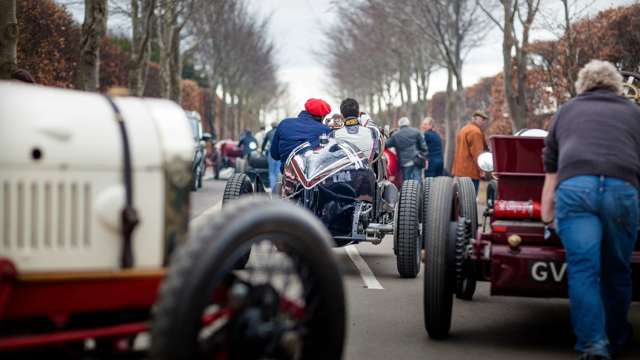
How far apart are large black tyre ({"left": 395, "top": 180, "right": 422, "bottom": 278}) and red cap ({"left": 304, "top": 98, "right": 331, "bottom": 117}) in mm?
1166

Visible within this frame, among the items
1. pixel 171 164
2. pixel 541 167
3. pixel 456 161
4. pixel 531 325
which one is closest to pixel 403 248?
pixel 531 325

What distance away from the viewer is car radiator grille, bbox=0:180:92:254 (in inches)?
136

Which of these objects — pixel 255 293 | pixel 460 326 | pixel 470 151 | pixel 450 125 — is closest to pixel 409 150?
pixel 470 151

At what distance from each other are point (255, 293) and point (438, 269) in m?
2.87

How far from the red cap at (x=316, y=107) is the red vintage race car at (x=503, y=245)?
3.55 metres

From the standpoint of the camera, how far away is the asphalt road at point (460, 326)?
6.23 meters

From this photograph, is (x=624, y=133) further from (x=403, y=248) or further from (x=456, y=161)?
(x=456, y=161)

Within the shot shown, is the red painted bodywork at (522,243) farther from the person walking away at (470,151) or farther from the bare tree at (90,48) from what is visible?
the bare tree at (90,48)

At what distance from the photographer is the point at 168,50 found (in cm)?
3077

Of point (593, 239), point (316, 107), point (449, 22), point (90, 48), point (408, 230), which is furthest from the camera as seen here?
point (449, 22)

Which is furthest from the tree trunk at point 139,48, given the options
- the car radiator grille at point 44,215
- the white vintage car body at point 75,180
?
the car radiator grille at point 44,215

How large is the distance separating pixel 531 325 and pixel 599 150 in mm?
Result: 1920

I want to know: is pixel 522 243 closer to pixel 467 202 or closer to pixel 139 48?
pixel 467 202

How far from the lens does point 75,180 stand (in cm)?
354
